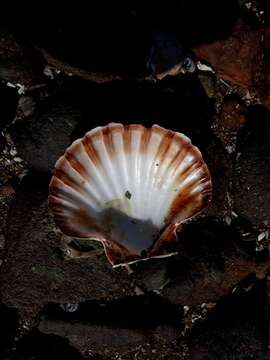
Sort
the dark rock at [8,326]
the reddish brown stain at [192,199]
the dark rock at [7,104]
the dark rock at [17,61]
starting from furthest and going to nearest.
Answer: the dark rock at [8,326]
the dark rock at [7,104]
the reddish brown stain at [192,199]
the dark rock at [17,61]

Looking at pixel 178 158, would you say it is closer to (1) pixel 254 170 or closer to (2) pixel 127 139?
(2) pixel 127 139

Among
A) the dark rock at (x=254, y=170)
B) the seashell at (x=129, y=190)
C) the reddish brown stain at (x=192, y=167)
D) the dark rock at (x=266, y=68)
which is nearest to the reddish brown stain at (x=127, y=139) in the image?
the seashell at (x=129, y=190)

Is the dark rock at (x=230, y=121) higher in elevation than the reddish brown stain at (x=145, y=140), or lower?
higher

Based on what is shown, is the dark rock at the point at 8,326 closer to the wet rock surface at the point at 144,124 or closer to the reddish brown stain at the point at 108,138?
the wet rock surface at the point at 144,124

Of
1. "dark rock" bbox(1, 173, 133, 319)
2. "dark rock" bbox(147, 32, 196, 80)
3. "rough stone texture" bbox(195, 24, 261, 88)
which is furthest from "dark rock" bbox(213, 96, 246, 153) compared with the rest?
"dark rock" bbox(1, 173, 133, 319)

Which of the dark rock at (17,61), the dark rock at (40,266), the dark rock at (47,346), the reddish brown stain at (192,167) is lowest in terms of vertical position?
the dark rock at (47,346)

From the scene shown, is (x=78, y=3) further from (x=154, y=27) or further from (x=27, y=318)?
(x=27, y=318)

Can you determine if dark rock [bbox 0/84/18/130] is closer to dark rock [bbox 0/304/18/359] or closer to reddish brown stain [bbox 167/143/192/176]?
reddish brown stain [bbox 167/143/192/176]
